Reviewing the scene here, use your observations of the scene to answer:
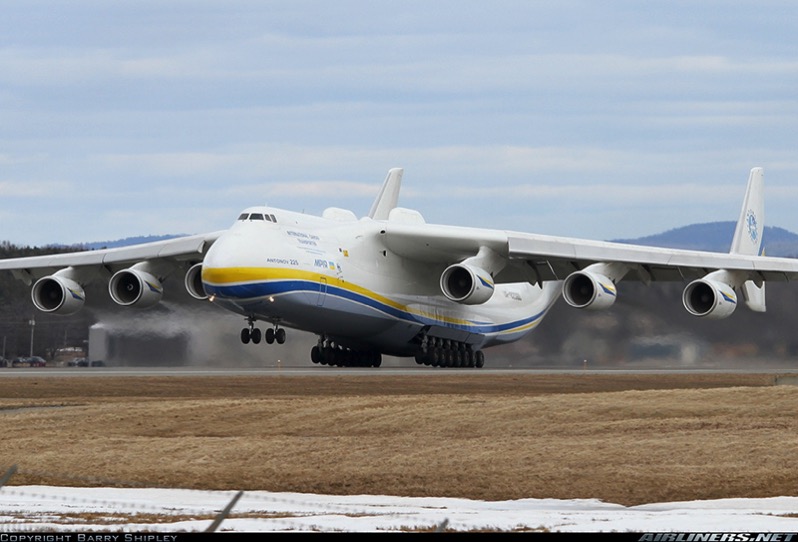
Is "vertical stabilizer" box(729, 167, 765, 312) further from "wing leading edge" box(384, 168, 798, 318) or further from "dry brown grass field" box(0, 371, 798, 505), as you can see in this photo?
"dry brown grass field" box(0, 371, 798, 505)

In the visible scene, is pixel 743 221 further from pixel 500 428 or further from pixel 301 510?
pixel 301 510

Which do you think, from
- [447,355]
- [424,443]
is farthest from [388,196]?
[424,443]

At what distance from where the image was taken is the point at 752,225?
46.2m

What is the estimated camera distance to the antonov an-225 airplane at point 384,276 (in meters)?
35.1

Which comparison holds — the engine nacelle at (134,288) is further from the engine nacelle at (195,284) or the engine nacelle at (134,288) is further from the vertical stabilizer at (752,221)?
the vertical stabilizer at (752,221)

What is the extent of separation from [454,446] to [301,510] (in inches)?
210

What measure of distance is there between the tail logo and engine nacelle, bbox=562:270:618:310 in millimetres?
10387

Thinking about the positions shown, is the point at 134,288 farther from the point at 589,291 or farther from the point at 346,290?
the point at 589,291

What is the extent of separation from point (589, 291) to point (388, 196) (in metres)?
11.2

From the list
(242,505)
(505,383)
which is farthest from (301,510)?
(505,383)

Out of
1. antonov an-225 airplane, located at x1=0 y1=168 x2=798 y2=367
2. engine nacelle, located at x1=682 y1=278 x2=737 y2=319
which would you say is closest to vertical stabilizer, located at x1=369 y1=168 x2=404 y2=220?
antonov an-225 airplane, located at x1=0 y1=168 x2=798 y2=367

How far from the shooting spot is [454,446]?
55.2 feet

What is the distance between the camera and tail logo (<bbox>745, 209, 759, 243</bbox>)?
4588 cm

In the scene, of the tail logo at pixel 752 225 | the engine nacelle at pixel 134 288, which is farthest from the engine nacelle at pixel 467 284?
the tail logo at pixel 752 225
